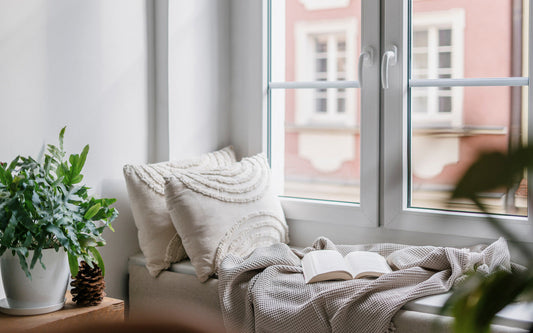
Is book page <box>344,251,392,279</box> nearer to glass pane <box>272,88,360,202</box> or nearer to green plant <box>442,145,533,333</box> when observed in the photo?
glass pane <box>272,88,360,202</box>

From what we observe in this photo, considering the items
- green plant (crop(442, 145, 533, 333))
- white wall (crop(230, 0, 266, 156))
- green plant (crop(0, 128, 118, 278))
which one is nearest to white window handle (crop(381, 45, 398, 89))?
white wall (crop(230, 0, 266, 156))

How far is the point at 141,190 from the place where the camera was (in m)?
2.14

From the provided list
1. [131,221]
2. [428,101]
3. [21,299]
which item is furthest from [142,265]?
[428,101]

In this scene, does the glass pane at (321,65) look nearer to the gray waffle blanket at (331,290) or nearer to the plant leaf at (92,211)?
the gray waffle blanket at (331,290)

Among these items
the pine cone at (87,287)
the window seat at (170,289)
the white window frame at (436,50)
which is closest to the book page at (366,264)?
the window seat at (170,289)

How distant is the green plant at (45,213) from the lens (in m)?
1.61

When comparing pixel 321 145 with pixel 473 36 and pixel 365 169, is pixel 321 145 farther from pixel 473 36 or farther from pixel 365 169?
pixel 473 36

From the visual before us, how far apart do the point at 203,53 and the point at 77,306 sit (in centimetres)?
125

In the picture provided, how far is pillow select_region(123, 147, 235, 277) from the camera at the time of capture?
2.14 m

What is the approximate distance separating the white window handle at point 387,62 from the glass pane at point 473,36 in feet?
0.28

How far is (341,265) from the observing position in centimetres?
189

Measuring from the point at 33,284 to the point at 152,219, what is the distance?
55 centimetres

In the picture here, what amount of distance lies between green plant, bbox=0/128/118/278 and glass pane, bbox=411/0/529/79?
4.51 ft

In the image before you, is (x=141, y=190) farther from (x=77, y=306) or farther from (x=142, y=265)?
(x=77, y=306)
